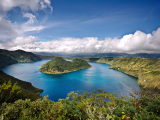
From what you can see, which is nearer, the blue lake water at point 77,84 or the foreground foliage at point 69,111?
the foreground foliage at point 69,111

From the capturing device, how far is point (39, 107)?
57.2 feet

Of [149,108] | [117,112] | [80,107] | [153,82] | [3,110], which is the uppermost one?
[3,110]

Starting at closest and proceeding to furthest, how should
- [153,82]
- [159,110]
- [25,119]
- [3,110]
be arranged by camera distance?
1. [25,119]
2. [3,110]
3. [159,110]
4. [153,82]

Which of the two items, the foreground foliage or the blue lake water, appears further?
the blue lake water

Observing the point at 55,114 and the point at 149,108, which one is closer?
the point at 55,114

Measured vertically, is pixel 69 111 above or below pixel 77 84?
above

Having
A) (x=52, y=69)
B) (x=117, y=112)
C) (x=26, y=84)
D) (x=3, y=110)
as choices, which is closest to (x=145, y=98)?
(x=117, y=112)

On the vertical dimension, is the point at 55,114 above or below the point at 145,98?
above

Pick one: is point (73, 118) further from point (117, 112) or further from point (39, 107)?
point (117, 112)

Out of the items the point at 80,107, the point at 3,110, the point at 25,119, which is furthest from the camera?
the point at 80,107

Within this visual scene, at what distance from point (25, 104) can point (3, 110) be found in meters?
4.09

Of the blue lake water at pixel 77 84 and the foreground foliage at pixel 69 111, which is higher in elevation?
the foreground foliage at pixel 69 111

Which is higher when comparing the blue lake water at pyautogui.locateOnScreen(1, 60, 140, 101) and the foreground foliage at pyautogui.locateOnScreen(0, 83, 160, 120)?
the foreground foliage at pyautogui.locateOnScreen(0, 83, 160, 120)

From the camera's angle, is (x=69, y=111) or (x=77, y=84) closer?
(x=69, y=111)
